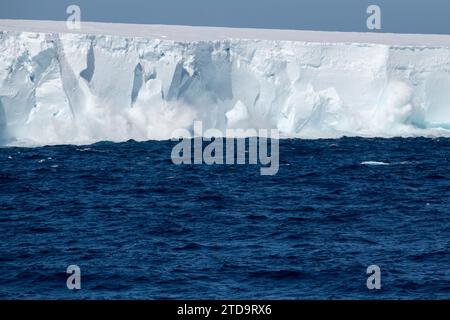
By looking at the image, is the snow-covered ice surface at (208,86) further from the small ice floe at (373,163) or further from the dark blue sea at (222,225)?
the small ice floe at (373,163)

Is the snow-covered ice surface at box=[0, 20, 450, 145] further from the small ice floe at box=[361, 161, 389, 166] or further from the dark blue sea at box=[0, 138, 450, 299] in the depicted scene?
the small ice floe at box=[361, 161, 389, 166]

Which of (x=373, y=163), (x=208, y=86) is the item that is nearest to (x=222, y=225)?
(x=373, y=163)

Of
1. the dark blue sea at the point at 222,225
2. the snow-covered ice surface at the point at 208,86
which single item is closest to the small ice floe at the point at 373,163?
the dark blue sea at the point at 222,225

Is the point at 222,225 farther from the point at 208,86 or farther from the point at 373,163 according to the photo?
the point at 208,86
